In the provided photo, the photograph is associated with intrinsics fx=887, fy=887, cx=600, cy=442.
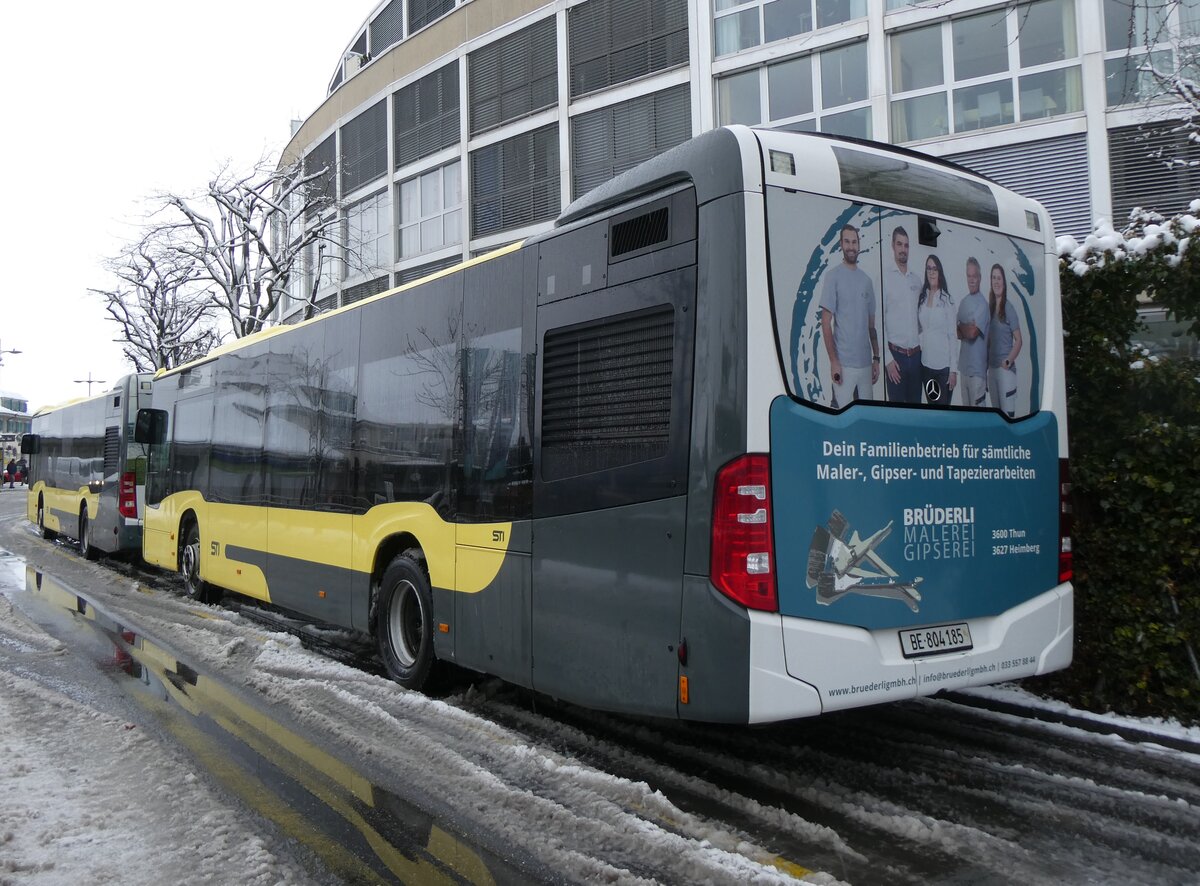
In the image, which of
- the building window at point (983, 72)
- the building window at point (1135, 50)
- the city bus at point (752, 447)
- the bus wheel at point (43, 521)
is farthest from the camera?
the bus wheel at point (43, 521)

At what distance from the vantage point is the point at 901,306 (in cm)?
441

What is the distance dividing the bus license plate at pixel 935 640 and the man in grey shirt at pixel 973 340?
1.17m

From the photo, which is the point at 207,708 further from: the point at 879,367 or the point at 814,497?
the point at 879,367

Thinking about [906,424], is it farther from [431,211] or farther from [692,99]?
[431,211]

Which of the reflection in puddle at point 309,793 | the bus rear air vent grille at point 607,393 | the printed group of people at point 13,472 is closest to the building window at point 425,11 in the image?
the reflection in puddle at point 309,793

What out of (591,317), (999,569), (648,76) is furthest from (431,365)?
(648,76)

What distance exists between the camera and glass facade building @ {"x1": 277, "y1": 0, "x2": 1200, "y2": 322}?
52.7 feet

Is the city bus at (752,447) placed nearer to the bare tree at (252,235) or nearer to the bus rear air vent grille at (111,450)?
the bus rear air vent grille at (111,450)

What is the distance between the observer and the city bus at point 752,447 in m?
3.97

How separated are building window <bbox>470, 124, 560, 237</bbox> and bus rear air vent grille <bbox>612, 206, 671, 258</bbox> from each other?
1900 centimetres

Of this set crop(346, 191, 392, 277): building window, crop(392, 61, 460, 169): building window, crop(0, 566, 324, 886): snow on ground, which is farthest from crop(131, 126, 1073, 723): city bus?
crop(346, 191, 392, 277): building window

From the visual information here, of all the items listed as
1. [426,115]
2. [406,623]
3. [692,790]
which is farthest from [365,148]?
[692,790]

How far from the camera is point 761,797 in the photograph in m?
4.32

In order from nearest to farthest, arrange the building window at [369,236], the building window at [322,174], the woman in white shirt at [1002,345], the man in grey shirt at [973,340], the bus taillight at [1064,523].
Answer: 1. the man in grey shirt at [973,340]
2. the woman in white shirt at [1002,345]
3. the bus taillight at [1064,523]
4. the building window at [369,236]
5. the building window at [322,174]
